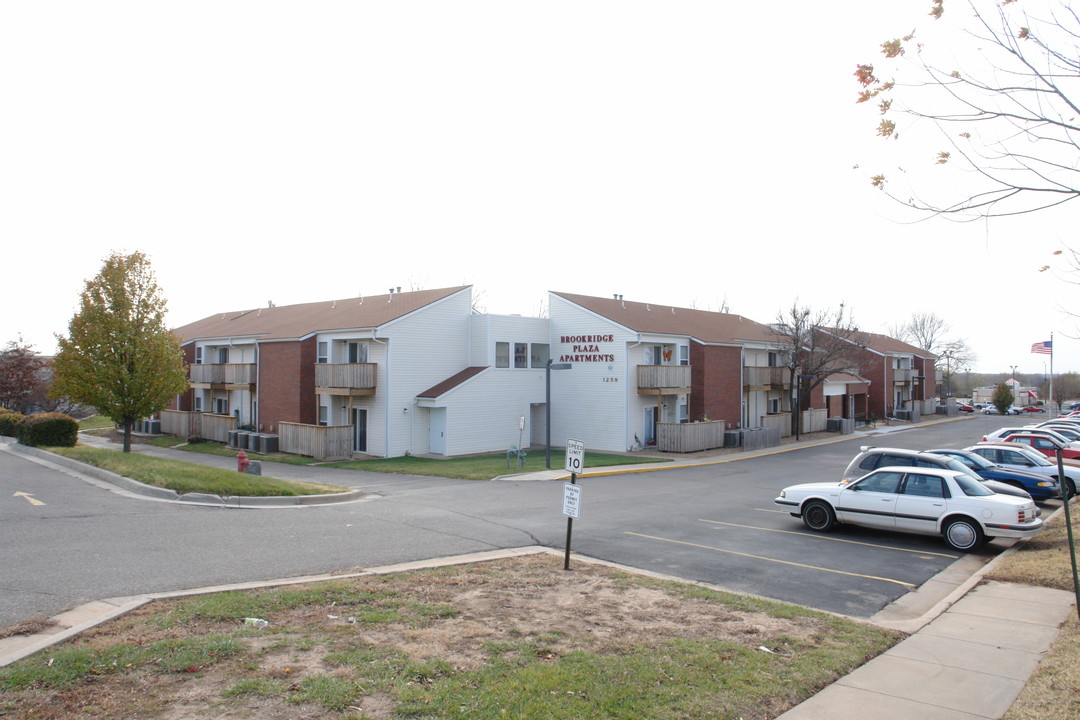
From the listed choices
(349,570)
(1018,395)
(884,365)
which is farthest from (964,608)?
(1018,395)

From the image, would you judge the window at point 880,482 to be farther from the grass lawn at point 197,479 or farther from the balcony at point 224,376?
the balcony at point 224,376

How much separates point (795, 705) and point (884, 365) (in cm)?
5715

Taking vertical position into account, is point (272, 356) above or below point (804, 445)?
above

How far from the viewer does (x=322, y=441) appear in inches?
→ 1196

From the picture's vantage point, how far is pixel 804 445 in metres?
38.0

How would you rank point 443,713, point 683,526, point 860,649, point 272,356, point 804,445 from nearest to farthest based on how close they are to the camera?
point 443,713
point 860,649
point 683,526
point 272,356
point 804,445

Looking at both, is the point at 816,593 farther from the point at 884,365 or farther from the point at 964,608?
the point at 884,365

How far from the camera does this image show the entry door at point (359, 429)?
3234 centimetres

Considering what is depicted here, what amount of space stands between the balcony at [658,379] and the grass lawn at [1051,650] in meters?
20.4

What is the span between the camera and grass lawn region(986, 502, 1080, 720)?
582 cm

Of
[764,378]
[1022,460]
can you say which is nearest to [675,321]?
[764,378]

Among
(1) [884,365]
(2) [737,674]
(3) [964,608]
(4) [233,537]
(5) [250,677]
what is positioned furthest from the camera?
(1) [884,365]

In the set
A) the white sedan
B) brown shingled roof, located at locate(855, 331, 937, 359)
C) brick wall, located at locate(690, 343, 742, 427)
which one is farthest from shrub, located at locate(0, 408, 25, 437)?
brown shingled roof, located at locate(855, 331, 937, 359)

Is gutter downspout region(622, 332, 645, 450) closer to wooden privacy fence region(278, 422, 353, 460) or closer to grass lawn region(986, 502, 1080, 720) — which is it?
wooden privacy fence region(278, 422, 353, 460)
